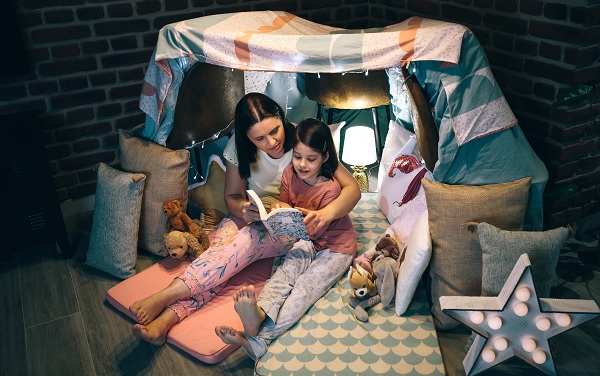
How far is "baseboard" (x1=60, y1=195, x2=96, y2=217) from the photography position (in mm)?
3094

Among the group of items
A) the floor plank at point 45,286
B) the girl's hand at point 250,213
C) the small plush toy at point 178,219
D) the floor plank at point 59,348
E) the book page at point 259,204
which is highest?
the book page at point 259,204

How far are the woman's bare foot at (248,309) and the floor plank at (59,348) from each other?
565 mm

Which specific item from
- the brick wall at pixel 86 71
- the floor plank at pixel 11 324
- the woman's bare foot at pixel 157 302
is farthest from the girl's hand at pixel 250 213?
the brick wall at pixel 86 71

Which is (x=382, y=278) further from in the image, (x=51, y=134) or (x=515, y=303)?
(x=51, y=134)

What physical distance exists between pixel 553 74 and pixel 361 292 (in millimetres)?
1107

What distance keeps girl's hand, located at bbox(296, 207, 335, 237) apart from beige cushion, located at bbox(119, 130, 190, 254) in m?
0.64

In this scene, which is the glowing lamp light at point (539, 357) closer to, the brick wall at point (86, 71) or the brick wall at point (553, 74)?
the brick wall at point (553, 74)

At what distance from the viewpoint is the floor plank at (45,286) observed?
2.39 m

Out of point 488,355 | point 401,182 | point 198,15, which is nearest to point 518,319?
point 488,355

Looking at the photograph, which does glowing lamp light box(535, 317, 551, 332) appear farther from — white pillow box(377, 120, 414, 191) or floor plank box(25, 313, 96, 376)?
floor plank box(25, 313, 96, 376)

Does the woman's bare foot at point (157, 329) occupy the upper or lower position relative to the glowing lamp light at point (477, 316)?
lower

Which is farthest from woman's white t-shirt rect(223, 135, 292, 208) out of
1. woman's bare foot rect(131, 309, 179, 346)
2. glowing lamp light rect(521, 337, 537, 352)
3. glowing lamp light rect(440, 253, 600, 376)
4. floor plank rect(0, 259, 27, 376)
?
glowing lamp light rect(521, 337, 537, 352)

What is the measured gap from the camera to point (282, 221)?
2.23 m

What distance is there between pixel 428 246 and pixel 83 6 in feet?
6.35
